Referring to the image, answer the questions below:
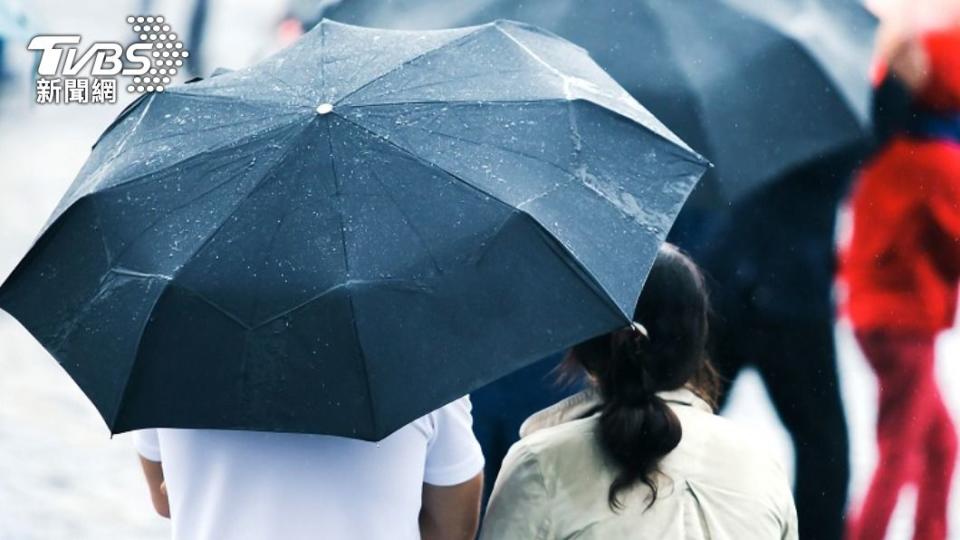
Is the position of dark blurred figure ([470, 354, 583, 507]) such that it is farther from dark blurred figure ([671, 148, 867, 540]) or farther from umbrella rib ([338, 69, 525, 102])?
umbrella rib ([338, 69, 525, 102])

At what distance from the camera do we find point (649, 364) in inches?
68.2

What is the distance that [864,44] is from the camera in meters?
2.82

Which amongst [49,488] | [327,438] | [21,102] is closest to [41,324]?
[327,438]

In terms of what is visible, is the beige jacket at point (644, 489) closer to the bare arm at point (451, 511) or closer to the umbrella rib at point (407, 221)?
the bare arm at point (451, 511)

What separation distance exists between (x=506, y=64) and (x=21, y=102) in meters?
2.83

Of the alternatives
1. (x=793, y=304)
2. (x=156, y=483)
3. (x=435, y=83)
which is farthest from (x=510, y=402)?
(x=435, y=83)

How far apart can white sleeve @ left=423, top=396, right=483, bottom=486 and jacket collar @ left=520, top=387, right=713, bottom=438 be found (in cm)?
12

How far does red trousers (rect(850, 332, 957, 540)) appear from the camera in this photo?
9.67ft

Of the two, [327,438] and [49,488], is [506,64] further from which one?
[49,488]

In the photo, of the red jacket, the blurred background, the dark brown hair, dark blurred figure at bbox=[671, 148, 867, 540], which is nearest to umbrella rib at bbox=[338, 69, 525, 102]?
the dark brown hair

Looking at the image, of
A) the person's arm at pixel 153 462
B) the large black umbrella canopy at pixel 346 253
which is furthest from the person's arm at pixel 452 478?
the person's arm at pixel 153 462

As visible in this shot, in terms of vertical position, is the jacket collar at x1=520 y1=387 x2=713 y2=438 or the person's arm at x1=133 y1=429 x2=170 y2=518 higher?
the jacket collar at x1=520 y1=387 x2=713 y2=438

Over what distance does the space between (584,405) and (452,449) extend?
0.64 feet

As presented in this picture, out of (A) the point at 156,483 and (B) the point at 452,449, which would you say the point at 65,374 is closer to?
(A) the point at 156,483
